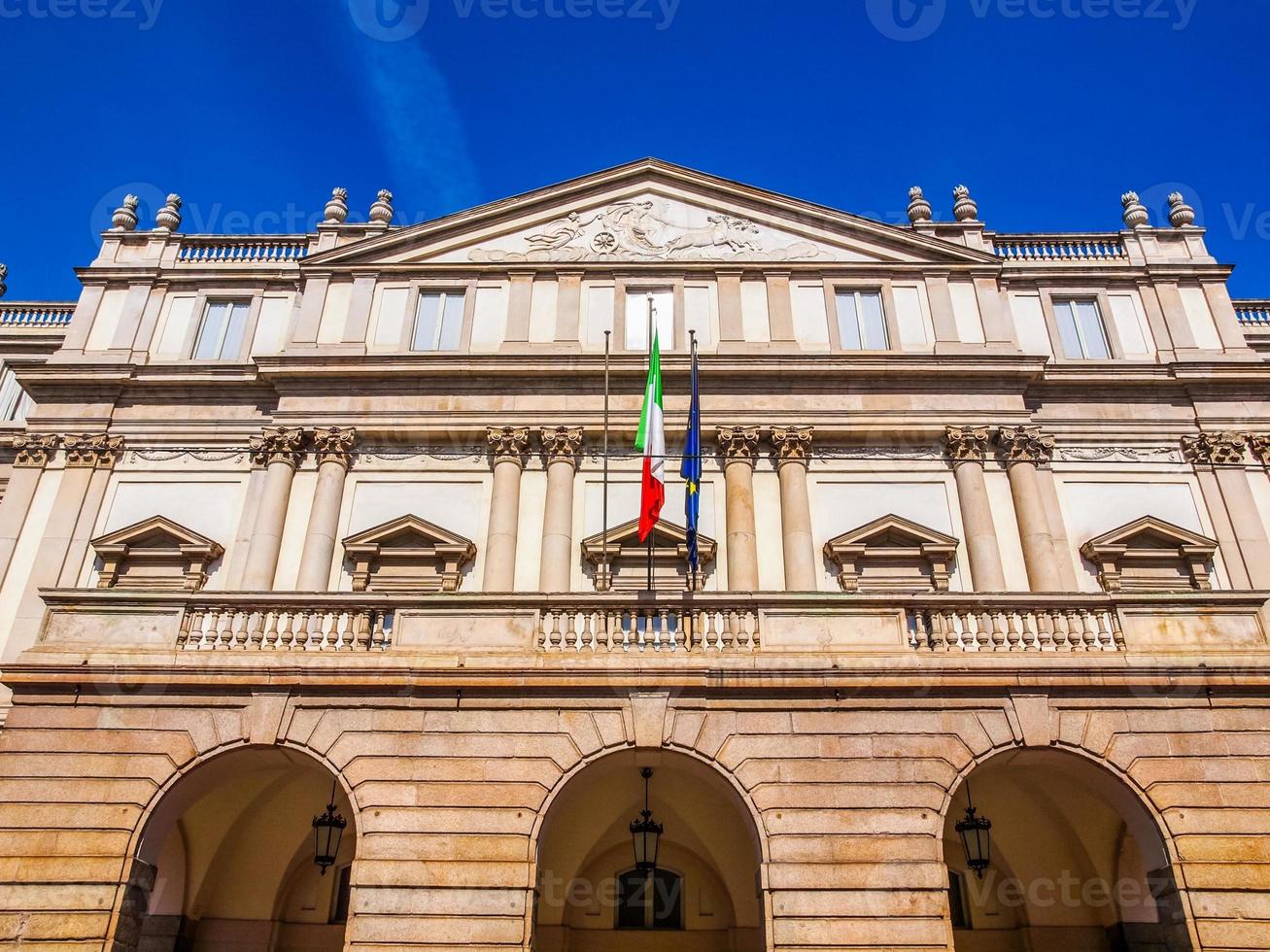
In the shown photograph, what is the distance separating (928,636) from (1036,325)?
580 inches

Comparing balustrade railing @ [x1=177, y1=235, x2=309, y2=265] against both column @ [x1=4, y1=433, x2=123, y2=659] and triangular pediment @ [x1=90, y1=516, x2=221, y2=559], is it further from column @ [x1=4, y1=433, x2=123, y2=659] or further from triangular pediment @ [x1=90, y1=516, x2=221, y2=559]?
triangular pediment @ [x1=90, y1=516, x2=221, y2=559]

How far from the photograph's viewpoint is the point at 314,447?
22.5 metres

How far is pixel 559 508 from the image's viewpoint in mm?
21266

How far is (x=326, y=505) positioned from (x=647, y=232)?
11198 mm

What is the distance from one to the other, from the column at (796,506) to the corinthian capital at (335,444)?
9764mm

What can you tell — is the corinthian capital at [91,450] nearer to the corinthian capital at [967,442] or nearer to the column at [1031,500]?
the corinthian capital at [967,442]

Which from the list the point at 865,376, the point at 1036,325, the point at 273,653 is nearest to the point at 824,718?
the point at 273,653

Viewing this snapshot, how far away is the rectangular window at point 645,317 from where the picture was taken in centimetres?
2416

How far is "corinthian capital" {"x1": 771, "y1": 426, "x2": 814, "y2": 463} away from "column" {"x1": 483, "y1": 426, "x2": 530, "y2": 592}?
577 cm

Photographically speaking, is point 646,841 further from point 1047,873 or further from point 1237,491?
point 1237,491

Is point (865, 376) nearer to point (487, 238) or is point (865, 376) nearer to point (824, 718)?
point (487, 238)

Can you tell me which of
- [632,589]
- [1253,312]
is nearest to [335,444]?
[632,589]

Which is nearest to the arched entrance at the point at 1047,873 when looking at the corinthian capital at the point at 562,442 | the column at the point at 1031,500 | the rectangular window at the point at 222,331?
the column at the point at 1031,500

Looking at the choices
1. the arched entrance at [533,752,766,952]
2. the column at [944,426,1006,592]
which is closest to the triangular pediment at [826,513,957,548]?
the column at [944,426,1006,592]
